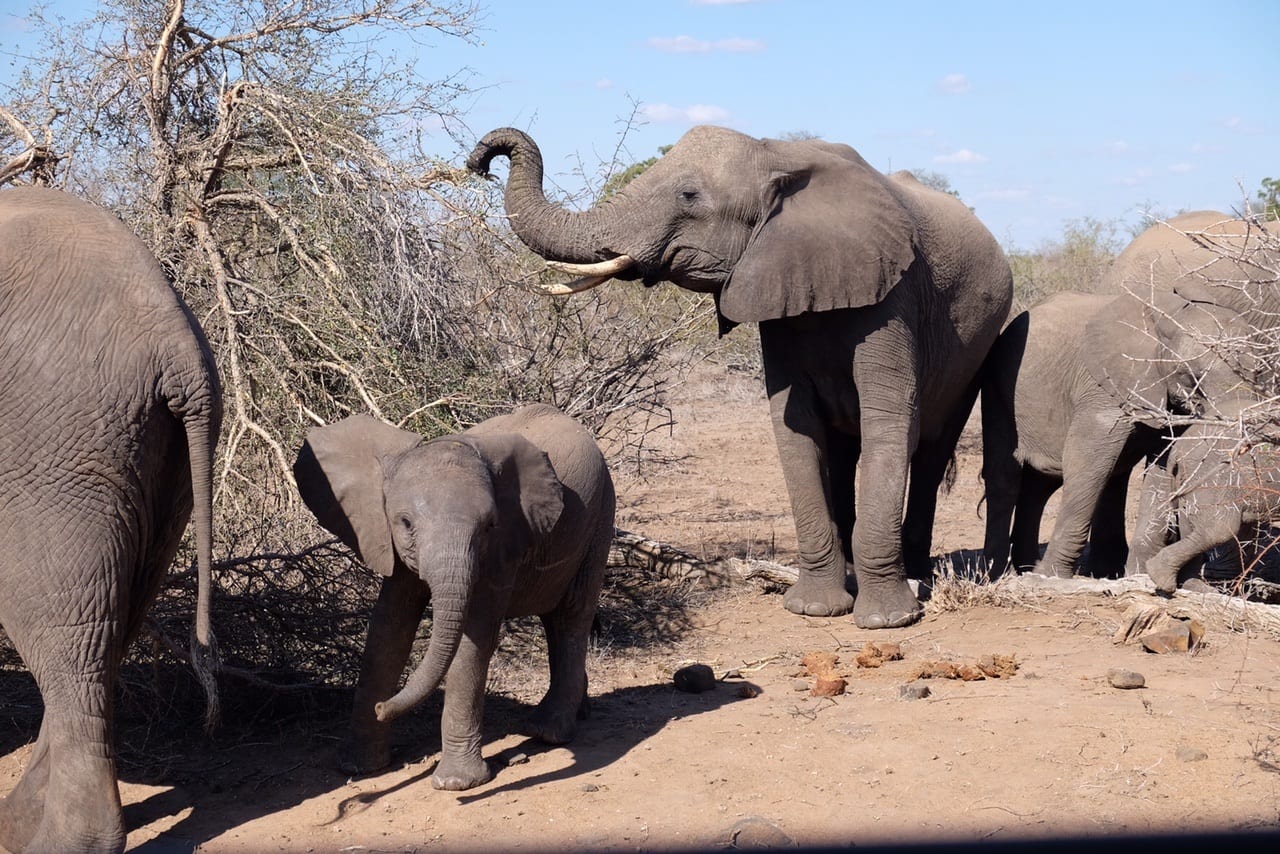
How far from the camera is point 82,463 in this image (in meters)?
4.06

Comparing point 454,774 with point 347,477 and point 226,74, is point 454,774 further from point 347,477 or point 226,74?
point 226,74

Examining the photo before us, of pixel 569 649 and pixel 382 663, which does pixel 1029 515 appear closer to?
pixel 569 649

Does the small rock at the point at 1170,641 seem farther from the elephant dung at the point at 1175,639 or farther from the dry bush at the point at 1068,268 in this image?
the dry bush at the point at 1068,268

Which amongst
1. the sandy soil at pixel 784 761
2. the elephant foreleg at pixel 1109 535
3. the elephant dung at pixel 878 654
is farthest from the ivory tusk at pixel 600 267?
the elephant foreleg at pixel 1109 535

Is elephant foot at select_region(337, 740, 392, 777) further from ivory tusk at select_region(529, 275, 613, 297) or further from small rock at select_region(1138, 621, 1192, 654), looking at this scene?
small rock at select_region(1138, 621, 1192, 654)

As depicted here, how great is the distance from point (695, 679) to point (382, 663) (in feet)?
5.33

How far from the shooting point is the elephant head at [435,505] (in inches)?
169

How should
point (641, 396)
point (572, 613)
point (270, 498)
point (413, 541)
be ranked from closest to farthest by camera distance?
point (413, 541)
point (572, 613)
point (270, 498)
point (641, 396)

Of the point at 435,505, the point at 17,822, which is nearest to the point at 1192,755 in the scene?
the point at 435,505

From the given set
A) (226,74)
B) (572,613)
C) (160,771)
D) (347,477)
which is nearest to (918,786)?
(572,613)

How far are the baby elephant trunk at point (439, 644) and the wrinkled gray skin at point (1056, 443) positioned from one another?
4.75 m

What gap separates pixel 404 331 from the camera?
6.72 m

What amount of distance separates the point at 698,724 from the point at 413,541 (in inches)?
63.7

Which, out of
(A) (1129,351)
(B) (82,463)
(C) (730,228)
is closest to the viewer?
(B) (82,463)
